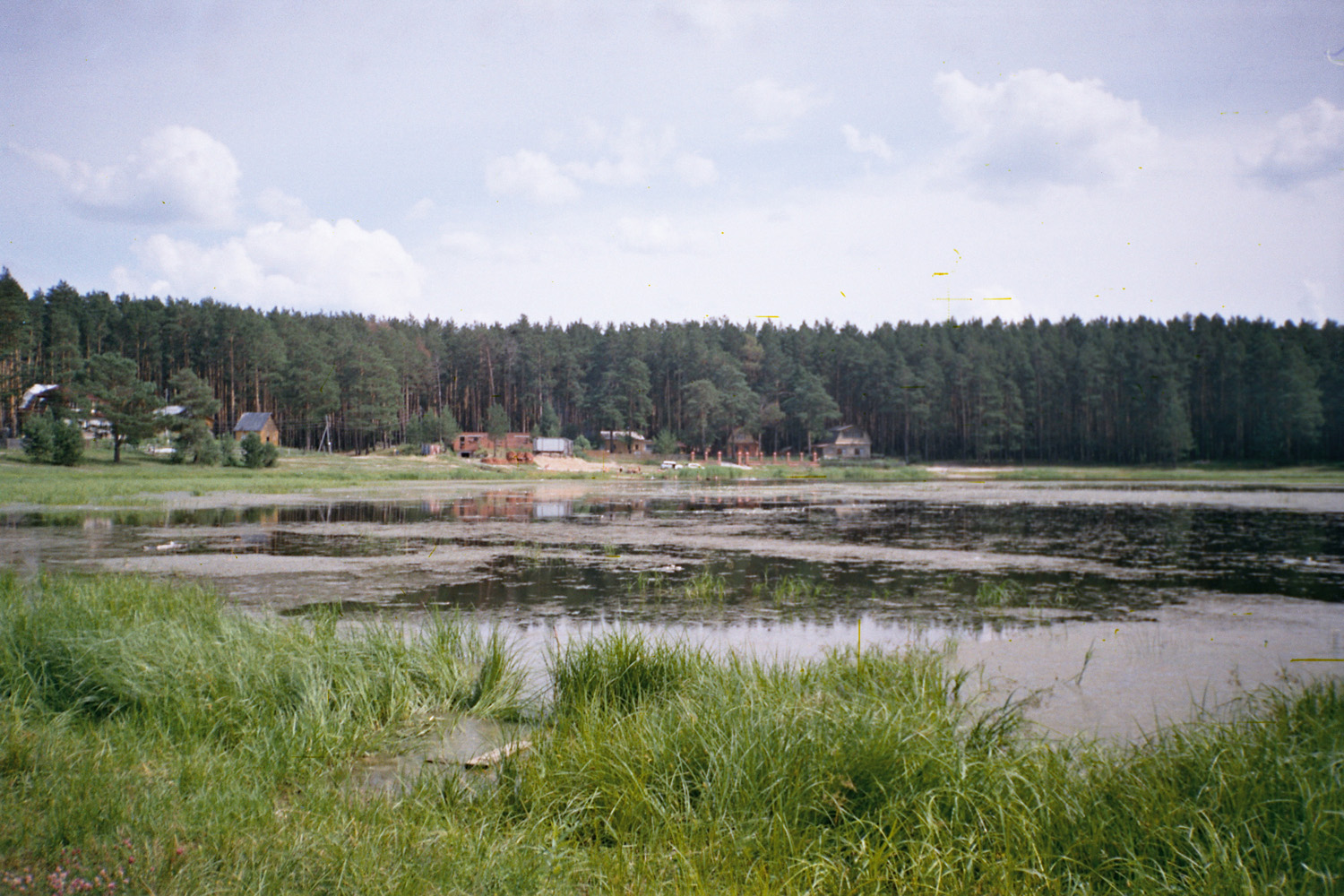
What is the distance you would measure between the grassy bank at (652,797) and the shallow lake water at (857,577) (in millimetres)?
1573

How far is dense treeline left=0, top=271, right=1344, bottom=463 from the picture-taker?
253 feet

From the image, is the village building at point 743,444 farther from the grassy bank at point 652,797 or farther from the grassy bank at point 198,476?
the grassy bank at point 652,797

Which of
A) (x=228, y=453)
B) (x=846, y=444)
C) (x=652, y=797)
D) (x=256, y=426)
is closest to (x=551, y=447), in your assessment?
(x=256, y=426)

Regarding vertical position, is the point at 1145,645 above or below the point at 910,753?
below

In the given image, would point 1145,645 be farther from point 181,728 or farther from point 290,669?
point 181,728

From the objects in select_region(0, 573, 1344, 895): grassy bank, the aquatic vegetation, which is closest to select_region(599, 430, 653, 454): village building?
the aquatic vegetation

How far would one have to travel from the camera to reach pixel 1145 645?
8719 millimetres

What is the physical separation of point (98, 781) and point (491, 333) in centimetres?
10700

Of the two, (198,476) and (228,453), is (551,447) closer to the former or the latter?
(228,453)

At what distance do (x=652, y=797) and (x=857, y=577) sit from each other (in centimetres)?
1021

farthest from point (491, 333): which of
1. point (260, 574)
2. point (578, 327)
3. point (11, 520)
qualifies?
point (260, 574)

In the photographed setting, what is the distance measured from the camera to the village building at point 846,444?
301 ft

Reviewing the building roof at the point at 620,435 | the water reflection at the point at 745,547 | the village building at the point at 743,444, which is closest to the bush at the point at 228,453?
the water reflection at the point at 745,547

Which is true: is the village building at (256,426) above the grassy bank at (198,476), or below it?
above
